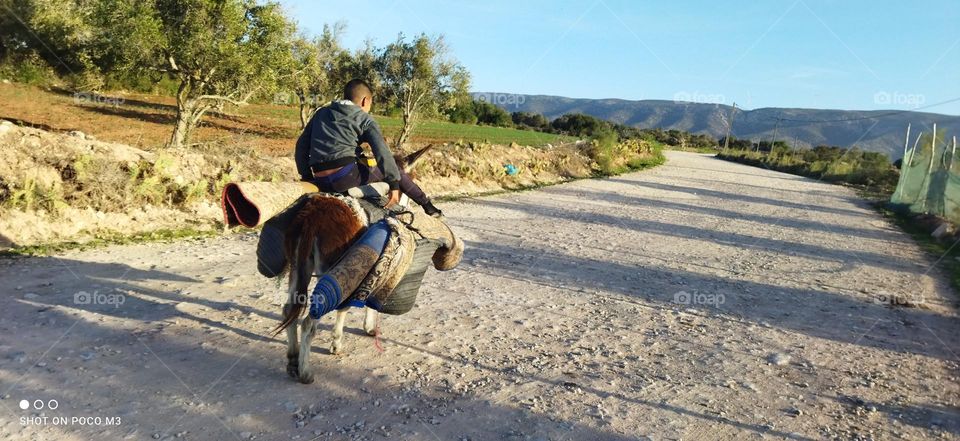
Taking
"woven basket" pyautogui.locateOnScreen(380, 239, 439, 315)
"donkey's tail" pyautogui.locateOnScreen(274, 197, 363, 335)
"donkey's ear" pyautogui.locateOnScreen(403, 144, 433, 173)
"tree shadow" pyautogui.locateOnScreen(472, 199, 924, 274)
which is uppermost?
"donkey's ear" pyautogui.locateOnScreen(403, 144, 433, 173)

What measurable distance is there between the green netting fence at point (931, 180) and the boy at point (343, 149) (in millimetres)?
15320

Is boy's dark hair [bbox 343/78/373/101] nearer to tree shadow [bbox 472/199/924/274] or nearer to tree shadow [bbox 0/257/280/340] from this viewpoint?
tree shadow [bbox 0/257/280/340]

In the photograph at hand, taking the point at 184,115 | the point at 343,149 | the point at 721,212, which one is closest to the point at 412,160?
the point at 343,149

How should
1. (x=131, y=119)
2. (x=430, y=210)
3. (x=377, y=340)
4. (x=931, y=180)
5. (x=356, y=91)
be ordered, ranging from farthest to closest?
(x=131, y=119), (x=931, y=180), (x=377, y=340), (x=430, y=210), (x=356, y=91)

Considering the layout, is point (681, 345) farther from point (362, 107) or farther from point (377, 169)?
point (362, 107)

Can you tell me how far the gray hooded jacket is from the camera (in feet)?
14.8

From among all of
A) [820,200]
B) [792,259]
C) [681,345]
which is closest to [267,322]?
[681,345]

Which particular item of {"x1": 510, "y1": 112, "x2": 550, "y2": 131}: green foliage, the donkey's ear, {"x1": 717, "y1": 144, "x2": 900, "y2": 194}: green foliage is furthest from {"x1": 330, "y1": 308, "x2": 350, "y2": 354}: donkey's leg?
{"x1": 510, "y1": 112, "x2": 550, "y2": 131}: green foliage

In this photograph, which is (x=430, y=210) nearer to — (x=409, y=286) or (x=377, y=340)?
(x=409, y=286)

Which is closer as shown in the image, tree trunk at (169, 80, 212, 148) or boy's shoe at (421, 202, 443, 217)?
boy's shoe at (421, 202, 443, 217)

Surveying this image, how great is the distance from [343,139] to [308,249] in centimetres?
99

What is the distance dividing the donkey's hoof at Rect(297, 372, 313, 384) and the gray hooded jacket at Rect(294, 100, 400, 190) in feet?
5.14

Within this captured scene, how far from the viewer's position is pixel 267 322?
5500 millimetres

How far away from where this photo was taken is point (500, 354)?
5.12 metres
